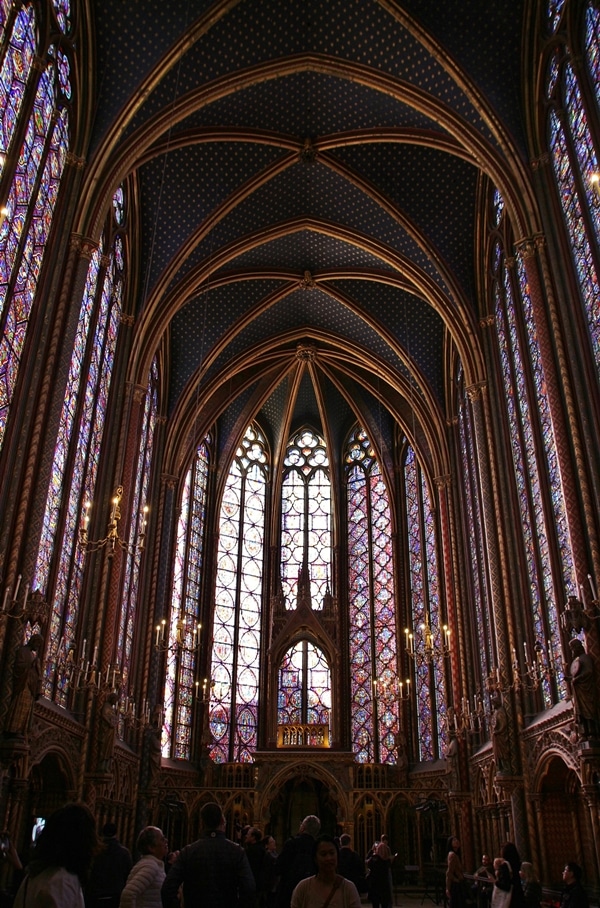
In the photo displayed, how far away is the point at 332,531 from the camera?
29875 mm

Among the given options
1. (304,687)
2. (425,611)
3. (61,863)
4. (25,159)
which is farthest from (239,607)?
(61,863)

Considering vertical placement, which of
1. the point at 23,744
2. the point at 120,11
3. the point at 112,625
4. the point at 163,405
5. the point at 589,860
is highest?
the point at 120,11

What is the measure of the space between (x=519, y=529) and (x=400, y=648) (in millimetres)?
10397

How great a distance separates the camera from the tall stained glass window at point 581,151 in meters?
13.0

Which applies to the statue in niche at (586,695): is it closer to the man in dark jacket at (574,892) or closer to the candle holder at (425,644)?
the man in dark jacket at (574,892)

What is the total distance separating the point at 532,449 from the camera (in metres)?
16.5

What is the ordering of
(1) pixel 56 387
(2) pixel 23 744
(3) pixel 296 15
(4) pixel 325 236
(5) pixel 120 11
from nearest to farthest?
1. (2) pixel 23 744
2. (1) pixel 56 387
3. (5) pixel 120 11
4. (3) pixel 296 15
5. (4) pixel 325 236

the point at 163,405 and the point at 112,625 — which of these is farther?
the point at 163,405

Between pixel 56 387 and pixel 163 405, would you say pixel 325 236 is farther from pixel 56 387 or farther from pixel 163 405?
pixel 56 387

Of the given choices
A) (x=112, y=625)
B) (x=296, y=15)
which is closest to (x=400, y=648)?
(x=112, y=625)

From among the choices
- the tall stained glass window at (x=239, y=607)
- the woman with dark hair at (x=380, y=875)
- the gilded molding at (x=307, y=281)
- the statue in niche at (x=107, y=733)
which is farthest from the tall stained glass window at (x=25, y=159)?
the tall stained glass window at (x=239, y=607)

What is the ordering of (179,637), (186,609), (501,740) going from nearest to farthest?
(501,740), (179,637), (186,609)

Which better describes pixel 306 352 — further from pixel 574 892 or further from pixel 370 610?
pixel 574 892

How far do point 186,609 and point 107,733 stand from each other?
10.1 meters
